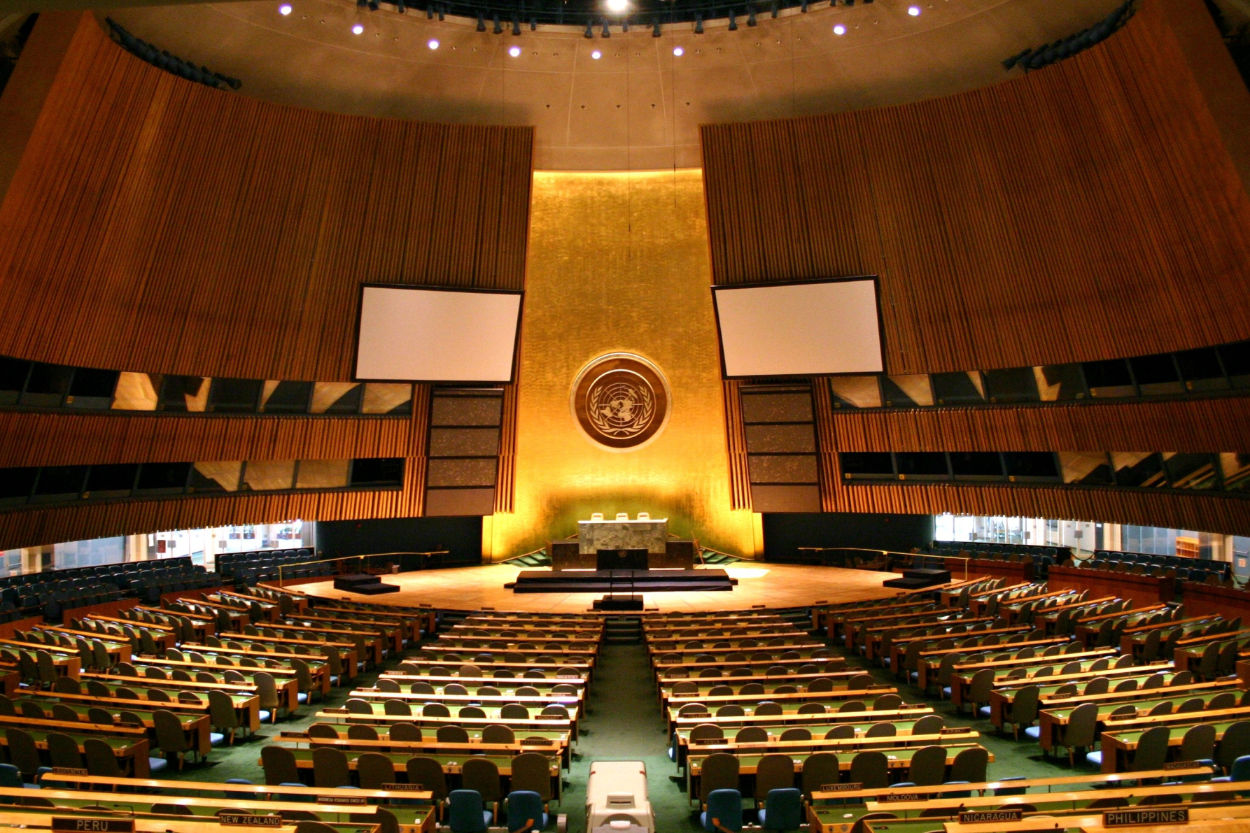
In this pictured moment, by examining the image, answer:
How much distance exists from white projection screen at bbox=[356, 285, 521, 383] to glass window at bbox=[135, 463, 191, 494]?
4071mm

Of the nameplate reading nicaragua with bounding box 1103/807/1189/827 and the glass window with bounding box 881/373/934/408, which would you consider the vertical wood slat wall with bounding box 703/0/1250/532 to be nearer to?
the glass window with bounding box 881/373/934/408

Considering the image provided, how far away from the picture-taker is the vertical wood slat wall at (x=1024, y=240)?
14.2 meters

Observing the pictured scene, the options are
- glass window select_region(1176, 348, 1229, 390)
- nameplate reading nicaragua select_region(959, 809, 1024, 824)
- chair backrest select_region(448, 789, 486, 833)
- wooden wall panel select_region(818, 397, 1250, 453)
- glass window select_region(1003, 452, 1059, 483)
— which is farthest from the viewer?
glass window select_region(1003, 452, 1059, 483)

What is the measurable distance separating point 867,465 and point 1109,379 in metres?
5.59

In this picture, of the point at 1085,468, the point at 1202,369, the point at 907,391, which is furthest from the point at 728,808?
the point at 907,391

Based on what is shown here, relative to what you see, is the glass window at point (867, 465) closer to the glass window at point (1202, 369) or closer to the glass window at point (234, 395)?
the glass window at point (1202, 369)

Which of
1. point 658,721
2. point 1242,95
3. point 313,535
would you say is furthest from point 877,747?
point 313,535

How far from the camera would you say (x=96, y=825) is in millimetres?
5113

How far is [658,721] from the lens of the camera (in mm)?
10938

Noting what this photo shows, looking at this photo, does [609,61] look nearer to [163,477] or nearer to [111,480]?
[163,477]

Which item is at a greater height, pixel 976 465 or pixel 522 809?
pixel 976 465

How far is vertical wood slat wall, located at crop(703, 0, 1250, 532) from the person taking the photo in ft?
46.6

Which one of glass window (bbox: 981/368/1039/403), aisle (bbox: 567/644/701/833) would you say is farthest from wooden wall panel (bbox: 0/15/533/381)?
glass window (bbox: 981/368/1039/403)

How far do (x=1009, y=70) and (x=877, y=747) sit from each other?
15595 mm
